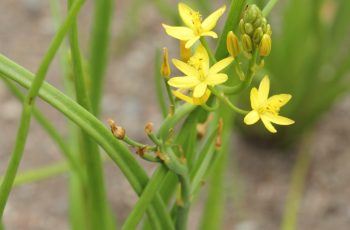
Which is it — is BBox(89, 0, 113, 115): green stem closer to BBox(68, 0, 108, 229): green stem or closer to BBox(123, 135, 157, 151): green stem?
BBox(68, 0, 108, 229): green stem

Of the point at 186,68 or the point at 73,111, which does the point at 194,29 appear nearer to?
the point at 186,68

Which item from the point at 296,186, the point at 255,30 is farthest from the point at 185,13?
the point at 296,186

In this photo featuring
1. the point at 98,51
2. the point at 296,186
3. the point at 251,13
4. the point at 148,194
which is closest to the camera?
the point at 251,13

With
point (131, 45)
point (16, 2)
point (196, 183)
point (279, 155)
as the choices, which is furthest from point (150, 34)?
point (196, 183)

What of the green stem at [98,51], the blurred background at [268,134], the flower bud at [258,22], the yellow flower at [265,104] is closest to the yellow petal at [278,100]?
the yellow flower at [265,104]

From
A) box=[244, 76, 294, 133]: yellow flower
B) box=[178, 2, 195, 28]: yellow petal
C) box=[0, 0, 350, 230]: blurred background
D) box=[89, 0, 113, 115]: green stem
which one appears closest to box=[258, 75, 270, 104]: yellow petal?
box=[244, 76, 294, 133]: yellow flower

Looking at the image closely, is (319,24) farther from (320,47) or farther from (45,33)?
(45,33)

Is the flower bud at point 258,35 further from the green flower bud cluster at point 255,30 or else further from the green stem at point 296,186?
the green stem at point 296,186
